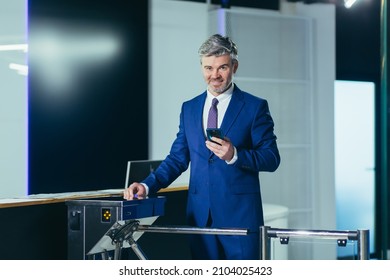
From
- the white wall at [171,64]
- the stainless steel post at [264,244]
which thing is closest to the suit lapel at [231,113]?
the stainless steel post at [264,244]

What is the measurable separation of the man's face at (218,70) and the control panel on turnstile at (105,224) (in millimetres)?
536

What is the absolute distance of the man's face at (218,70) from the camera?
3.06 meters

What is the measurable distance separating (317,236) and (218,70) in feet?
2.74

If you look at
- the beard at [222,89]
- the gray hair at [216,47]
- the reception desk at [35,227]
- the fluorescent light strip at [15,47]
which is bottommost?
the reception desk at [35,227]

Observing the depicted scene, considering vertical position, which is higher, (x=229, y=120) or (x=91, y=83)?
(x=91, y=83)

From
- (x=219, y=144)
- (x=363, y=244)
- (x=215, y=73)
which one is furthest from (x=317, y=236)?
(x=215, y=73)

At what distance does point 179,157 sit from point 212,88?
13.6 inches

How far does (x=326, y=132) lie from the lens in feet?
23.3

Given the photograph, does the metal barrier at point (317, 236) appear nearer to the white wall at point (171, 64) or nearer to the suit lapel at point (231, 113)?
the suit lapel at point (231, 113)

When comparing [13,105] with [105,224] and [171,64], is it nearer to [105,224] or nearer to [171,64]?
[171,64]

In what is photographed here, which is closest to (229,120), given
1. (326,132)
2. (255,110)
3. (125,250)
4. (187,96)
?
(255,110)

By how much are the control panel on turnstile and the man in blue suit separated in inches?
5.8

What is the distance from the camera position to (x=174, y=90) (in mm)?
6555
